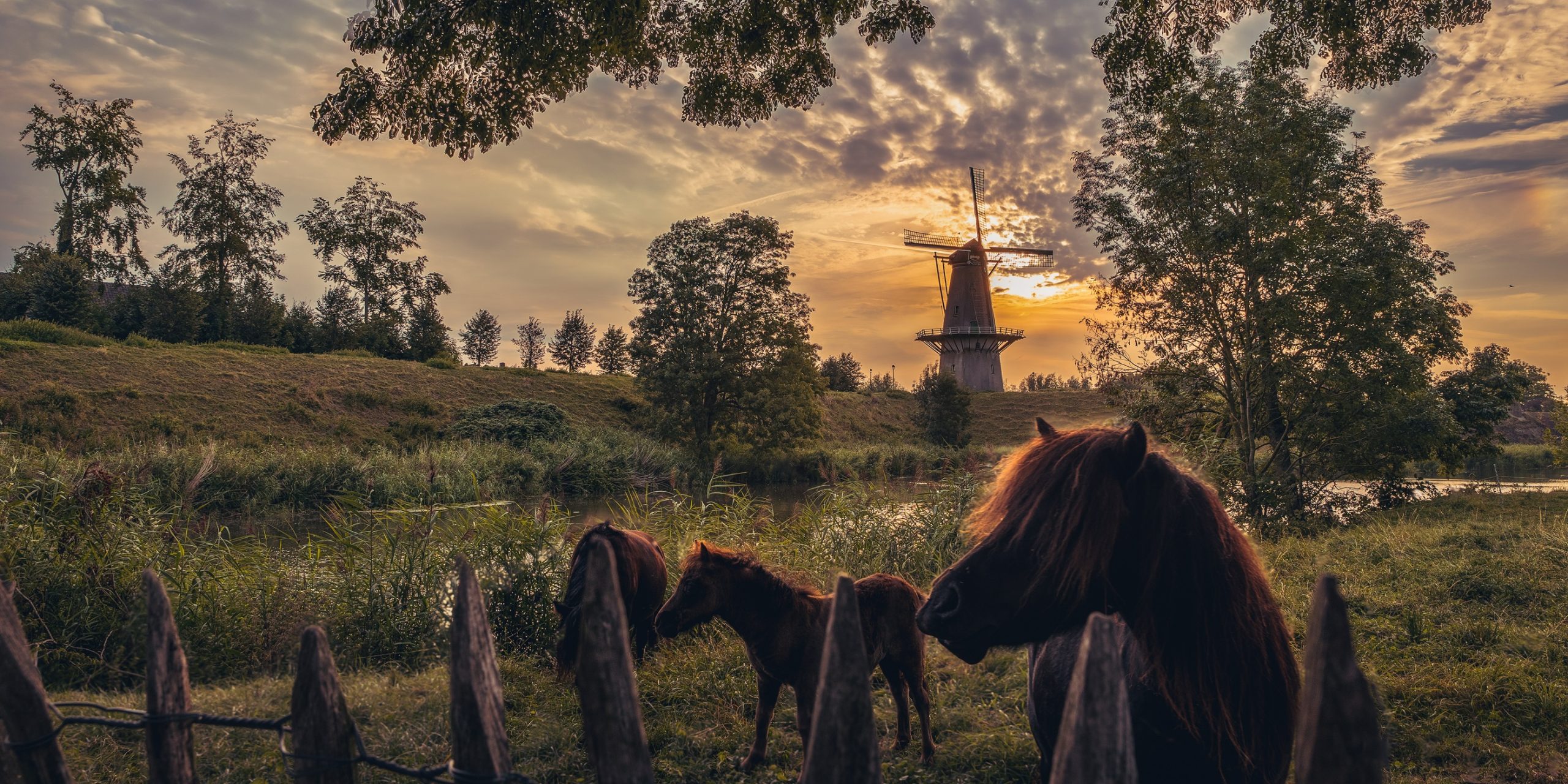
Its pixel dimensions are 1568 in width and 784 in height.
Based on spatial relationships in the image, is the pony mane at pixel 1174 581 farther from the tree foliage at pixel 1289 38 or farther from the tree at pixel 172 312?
the tree at pixel 172 312

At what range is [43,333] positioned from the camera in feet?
83.9

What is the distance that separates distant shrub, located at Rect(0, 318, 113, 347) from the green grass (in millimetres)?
29376

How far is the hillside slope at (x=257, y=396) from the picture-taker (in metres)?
20.3

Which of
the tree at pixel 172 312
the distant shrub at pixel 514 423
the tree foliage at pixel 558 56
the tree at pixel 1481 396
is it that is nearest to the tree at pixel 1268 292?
the tree at pixel 1481 396

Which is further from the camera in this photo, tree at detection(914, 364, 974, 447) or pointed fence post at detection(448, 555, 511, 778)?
tree at detection(914, 364, 974, 447)

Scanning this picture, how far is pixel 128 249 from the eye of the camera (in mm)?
35500

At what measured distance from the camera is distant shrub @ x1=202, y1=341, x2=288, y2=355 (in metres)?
30.9

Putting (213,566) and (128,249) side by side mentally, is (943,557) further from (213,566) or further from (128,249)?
(128,249)

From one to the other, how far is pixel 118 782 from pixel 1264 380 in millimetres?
15318

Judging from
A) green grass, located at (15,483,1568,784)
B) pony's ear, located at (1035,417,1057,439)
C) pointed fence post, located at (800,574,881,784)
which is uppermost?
pony's ear, located at (1035,417,1057,439)

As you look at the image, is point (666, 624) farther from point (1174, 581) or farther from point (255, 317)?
point (255, 317)

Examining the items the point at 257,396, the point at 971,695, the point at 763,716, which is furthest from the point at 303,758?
the point at 257,396

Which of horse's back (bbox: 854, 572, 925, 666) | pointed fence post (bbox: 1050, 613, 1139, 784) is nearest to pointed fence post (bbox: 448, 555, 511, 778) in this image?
pointed fence post (bbox: 1050, 613, 1139, 784)

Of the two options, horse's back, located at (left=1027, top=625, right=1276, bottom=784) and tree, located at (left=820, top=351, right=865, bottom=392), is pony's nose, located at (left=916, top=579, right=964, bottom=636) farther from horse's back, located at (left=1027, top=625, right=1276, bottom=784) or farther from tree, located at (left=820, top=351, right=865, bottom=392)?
tree, located at (left=820, top=351, right=865, bottom=392)
